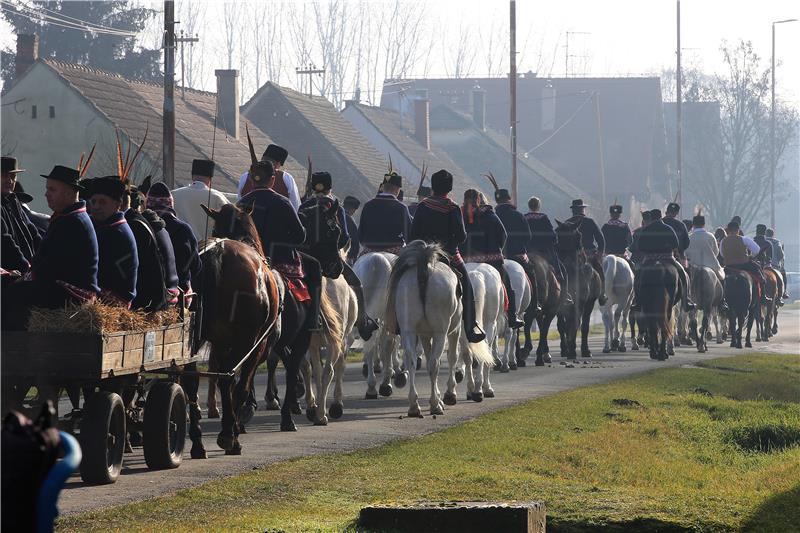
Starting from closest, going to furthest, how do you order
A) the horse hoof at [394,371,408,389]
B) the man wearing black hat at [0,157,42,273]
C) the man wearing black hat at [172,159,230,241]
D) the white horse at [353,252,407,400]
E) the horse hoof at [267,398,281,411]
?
1. the man wearing black hat at [0,157,42,273]
2. the man wearing black hat at [172,159,230,241]
3. the horse hoof at [267,398,281,411]
4. the white horse at [353,252,407,400]
5. the horse hoof at [394,371,408,389]

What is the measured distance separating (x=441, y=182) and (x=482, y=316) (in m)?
2.71

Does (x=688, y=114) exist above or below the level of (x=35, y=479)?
above

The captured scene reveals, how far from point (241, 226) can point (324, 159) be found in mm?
46061

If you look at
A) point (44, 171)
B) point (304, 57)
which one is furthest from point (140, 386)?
point (304, 57)

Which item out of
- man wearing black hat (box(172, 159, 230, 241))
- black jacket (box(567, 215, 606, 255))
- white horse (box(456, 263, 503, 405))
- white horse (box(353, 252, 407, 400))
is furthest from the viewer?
black jacket (box(567, 215, 606, 255))

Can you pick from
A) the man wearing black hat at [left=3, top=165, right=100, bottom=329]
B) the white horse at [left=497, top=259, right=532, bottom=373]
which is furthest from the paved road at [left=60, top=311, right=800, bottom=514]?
the man wearing black hat at [left=3, top=165, right=100, bottom=329]

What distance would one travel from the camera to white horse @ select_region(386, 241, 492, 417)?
15227mm

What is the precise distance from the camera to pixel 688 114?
93625mm

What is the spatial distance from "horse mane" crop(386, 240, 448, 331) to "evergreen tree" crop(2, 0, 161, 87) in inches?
1738

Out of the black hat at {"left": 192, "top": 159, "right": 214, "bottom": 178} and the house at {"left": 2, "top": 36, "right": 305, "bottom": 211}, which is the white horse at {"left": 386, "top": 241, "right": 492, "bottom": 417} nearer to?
the black hat at {"left": 192, "top": 159, "right": 214, "bottom": 178}

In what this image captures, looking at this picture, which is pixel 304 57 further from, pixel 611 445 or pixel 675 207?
pixel 611 445

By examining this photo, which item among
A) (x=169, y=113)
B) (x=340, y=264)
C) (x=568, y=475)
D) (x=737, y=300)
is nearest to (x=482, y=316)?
(x=340, y=264)

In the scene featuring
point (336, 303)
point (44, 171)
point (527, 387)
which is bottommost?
point (527, 387)

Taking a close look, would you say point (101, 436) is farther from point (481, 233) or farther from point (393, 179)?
point (481, 233)
